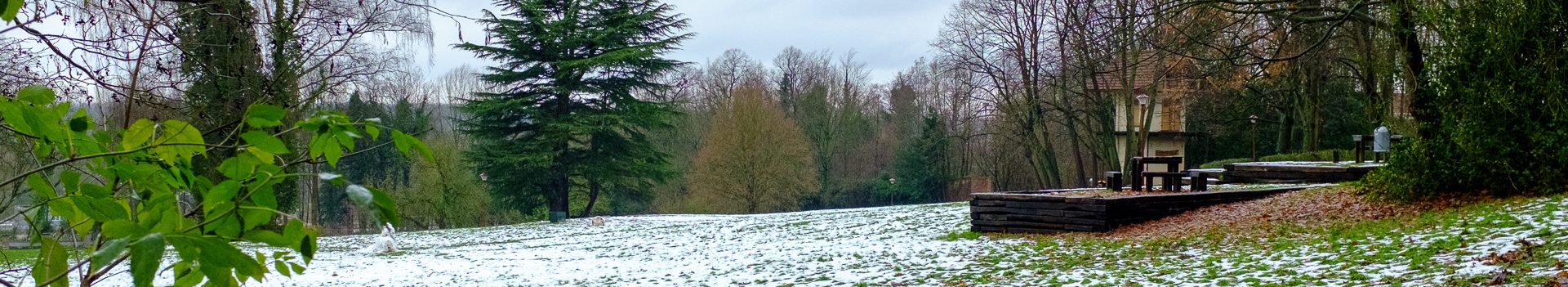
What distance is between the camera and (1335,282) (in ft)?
21.1

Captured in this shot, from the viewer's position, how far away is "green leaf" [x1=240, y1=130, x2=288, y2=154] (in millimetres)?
1451

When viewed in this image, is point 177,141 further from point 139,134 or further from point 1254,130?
point 1254,130

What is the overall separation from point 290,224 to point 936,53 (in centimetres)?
2678

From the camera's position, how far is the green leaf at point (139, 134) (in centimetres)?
165

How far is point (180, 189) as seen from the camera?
1677mm

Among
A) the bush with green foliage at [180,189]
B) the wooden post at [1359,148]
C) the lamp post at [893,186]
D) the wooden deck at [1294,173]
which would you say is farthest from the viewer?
the lamp post at [893,186]

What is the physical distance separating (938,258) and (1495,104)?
16.4ft

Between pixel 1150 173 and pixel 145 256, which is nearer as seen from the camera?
pixel 145 256

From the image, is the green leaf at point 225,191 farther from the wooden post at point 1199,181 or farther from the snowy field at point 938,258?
the wooden post at point 1199,181

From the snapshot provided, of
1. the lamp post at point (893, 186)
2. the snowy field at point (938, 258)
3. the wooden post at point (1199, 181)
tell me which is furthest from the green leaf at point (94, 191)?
the lamp post at point (893, 186)

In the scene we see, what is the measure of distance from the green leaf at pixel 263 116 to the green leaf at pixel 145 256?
355 mm

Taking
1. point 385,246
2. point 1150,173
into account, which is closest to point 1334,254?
point 1150,173

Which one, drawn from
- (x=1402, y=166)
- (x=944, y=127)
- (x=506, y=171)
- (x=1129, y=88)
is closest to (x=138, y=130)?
(x=1402, y=166)

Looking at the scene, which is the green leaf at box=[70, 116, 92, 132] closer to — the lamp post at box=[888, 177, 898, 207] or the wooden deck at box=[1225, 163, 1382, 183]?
the wooden deck at box=[1225, 163, 1382, 183]
